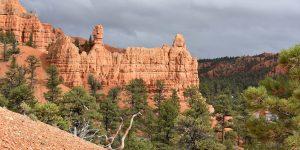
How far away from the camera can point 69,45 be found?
8538cm

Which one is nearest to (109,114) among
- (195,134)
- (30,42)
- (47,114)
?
(47,114)

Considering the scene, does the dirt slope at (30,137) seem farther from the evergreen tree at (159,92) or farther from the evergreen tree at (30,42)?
the evergreen tree at (30,42)

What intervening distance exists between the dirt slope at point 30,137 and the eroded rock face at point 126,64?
67724mm

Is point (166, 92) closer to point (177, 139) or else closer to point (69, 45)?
point (69, 45)

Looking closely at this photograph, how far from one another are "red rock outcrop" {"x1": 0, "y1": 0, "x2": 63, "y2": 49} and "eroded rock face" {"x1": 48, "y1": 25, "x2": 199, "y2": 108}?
2158 centimetres

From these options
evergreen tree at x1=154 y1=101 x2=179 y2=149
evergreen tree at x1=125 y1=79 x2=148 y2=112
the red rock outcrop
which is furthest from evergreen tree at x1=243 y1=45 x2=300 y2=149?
the red rock outcrop

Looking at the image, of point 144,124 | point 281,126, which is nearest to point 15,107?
point 144,124

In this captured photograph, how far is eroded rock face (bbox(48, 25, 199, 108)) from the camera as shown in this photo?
84.3 m

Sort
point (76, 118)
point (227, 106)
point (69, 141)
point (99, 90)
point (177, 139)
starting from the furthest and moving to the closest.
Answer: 1. point (99, 90)
2. point (227, 106)
3. point (76, 118)
4. point (177, 139)
5. point (69, 141)

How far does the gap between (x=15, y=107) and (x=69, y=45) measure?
4483 centimetres

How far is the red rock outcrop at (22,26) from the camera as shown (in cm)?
10900

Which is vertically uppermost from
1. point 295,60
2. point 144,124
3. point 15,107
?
point 295,60

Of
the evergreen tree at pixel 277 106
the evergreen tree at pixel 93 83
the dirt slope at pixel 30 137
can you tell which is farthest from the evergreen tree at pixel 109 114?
the evergreen tree at pixel 277 106

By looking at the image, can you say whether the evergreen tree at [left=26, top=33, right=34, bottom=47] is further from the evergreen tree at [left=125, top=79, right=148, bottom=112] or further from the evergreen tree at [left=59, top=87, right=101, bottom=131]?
the evergreen tree at [left=59, top=87, right=101, bottom=131]
